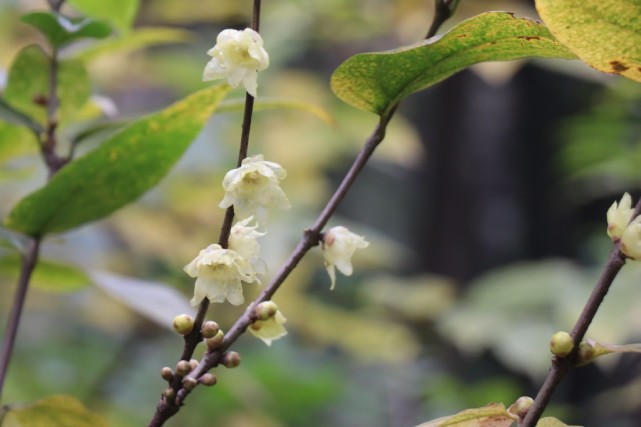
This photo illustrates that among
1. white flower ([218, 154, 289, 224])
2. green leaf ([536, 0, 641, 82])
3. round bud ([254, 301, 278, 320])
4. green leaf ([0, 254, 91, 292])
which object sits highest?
green leaf ([536, 0, 641, 82])

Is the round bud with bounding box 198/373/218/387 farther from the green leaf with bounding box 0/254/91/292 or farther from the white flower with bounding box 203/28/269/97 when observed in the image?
the green leaf with bounding box 0/254/91/292

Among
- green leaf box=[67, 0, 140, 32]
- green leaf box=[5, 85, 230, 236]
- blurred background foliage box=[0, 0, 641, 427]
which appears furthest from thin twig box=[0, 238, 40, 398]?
blurred background foliage box=[0, 0, 641, 427]

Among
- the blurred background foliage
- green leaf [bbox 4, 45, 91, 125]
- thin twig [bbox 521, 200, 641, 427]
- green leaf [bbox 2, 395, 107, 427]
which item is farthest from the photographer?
the blurred background foliage

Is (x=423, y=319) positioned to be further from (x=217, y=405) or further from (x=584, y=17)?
(x=584, y=17)

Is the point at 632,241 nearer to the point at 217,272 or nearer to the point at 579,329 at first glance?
the point at 579,329

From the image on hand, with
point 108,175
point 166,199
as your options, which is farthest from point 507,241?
point 108,175

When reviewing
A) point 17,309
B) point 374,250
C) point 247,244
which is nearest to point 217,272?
point 247,244

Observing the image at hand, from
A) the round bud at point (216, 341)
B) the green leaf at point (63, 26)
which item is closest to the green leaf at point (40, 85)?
the green leaf at point (63, 26)
